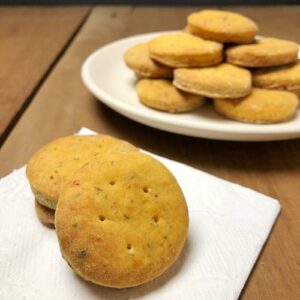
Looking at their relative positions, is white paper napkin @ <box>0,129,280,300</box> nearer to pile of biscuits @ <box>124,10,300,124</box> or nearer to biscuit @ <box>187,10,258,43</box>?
pile of biscuits @ <box>124,10,300,124</box>

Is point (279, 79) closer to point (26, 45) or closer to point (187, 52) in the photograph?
point (187, 52)

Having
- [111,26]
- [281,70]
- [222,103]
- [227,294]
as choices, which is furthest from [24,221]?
[111,26]

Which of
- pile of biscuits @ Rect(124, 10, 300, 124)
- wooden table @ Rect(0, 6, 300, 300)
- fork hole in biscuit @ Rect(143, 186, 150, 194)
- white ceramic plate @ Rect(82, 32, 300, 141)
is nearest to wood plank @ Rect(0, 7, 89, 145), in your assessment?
wooden table @ Rect(0, 6, 300, 300)

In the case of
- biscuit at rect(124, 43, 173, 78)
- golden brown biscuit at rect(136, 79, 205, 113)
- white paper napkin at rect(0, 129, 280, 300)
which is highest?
biscuit at rect(124, 43, 173, 78)

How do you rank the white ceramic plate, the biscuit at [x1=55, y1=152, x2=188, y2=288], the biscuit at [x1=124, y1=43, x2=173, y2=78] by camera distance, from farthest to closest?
the biscuit at [x1=124, y1=43, x2=173, y2=78] < the white ceramic plate < the biscuit at [x1=55, y1=152, x2=188, y2=288]

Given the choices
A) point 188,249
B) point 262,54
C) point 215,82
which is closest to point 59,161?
point 188,249

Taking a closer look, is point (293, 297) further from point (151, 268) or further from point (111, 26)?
point (111, 26)

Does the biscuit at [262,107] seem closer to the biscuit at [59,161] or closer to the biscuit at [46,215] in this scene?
the biscuit at [59,161]
